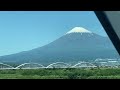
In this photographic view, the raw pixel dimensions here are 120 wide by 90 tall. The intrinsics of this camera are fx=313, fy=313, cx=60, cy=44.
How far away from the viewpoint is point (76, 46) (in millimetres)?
134000
